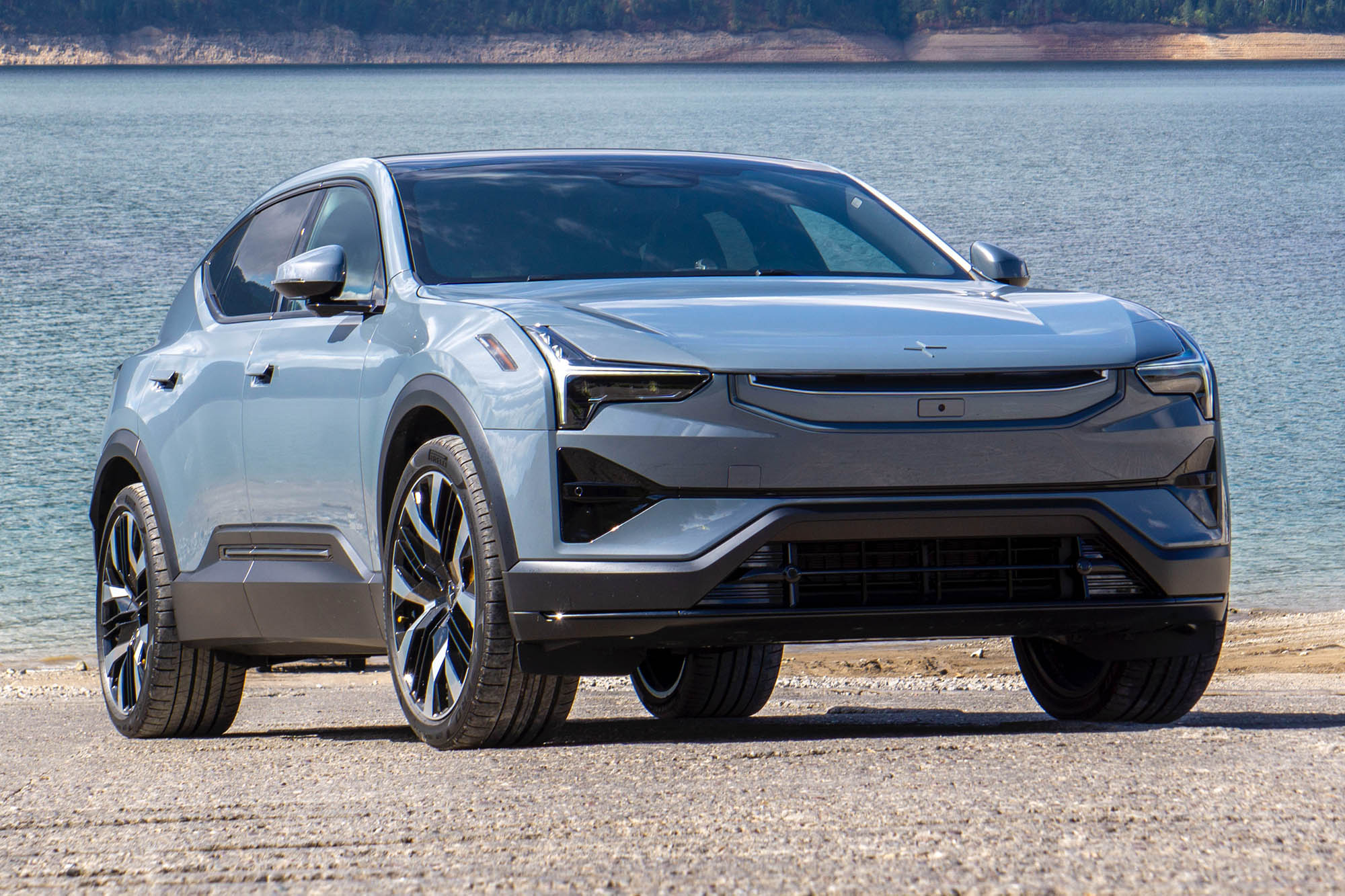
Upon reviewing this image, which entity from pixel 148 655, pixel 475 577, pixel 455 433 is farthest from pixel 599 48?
pixel 475 577

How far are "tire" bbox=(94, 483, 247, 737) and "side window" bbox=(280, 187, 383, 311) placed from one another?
1095 mm

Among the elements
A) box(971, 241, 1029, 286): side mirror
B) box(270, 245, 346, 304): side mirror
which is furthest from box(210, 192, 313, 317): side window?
box(971, 241, 1029, 286): side mirror

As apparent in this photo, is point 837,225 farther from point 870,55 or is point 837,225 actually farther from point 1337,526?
point 870,55

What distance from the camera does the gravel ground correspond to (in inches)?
130

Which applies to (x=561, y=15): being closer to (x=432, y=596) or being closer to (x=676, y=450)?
(x=432, y=596)

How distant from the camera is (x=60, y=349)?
3697 cm

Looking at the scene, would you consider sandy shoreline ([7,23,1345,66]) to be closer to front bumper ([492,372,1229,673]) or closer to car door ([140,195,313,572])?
car door ([140,195,313,572])

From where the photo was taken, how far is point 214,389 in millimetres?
6090

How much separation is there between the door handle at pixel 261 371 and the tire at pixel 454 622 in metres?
0.84

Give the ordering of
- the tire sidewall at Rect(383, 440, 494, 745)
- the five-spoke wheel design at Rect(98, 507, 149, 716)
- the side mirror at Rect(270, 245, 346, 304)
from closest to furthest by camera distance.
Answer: the tire sidewall at Rect(383, 440, 494, 745), the side mirror at Rect(270, 245, 346, 304), the five-spoke wheel design at Rect(98, 507, 149, 716)

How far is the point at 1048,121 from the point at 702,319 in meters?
93.9

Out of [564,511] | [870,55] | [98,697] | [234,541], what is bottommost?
[870,55]

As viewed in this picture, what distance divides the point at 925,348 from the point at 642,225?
146 cm

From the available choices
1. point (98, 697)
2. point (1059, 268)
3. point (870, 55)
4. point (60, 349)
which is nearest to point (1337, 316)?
point (1059, 268)
